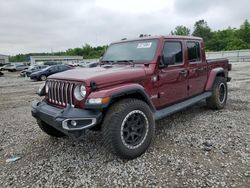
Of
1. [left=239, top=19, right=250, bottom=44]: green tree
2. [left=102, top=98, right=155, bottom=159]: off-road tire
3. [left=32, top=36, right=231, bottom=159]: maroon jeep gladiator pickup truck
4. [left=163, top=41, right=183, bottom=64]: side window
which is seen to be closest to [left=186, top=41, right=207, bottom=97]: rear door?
[left=32, top=36, right=231, bottom=159]: maroon jeep gladiator pickup truck

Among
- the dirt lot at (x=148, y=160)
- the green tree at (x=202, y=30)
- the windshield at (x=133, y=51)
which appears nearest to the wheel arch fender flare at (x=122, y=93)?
the windshield at (x=133, y=51)

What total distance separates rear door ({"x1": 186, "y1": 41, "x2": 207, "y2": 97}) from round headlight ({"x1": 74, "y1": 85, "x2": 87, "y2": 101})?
8.47 ft

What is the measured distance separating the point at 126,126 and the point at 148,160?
2.04ft

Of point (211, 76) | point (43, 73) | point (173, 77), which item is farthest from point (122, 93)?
point (43, 73)

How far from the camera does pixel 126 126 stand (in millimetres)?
3232

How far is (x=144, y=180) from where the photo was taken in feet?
9.13

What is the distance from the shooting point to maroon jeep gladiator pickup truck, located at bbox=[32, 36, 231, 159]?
9.79 ft

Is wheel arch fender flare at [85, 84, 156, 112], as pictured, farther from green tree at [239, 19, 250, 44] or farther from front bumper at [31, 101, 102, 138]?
green tree at [239, 19, 250, 44]

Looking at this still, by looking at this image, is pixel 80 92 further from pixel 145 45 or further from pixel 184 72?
pixel 184 72

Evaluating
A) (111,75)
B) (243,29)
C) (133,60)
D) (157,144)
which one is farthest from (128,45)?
(243,29)

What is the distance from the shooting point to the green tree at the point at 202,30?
8431 centimetres

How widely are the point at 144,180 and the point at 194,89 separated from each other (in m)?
2.86

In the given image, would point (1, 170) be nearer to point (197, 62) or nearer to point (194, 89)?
point (194, 89)

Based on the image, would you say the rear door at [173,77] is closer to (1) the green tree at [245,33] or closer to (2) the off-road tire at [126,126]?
(2) the off-road tire at [126,126]
